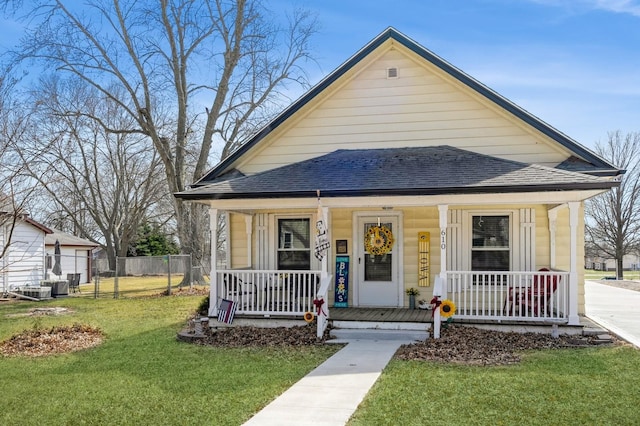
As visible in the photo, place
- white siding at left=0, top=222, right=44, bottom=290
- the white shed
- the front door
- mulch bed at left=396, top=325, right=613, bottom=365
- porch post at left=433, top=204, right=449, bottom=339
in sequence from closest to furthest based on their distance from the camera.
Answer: mulch bed at left=396, top=325, right=613, bottom=365 < porch post at left=433, top=204, right=449, bottom=339 < the front door < white siding at left=0, top=222, right=44, bottom=290 < the white shed

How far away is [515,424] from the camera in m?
5.33

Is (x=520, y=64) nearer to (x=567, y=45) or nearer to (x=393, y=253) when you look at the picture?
(x=567, y=45)

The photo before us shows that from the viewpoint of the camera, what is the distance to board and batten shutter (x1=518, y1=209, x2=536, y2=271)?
11.4 meters

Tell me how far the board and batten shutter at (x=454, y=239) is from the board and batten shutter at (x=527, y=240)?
1222mm

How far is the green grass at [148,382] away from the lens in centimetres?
580

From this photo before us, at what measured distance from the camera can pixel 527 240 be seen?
11.4 meters

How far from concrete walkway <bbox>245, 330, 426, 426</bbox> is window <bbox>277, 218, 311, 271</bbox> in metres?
3.40

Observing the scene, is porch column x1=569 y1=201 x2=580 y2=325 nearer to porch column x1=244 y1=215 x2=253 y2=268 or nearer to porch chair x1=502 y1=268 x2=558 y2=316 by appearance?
porch chair x1=502 y1=268 x2=558 y2=316

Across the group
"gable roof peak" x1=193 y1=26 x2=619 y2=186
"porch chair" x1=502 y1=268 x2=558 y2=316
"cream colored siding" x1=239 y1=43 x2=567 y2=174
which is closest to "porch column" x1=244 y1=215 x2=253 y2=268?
"cream colored siding" x1=239 y1=43 x2=567 y2=174

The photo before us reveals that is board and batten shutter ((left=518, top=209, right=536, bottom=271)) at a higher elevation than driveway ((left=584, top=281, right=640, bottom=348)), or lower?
higher

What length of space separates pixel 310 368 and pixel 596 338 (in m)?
5.13

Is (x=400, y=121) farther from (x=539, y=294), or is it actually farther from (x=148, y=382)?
(x=148, y=382)

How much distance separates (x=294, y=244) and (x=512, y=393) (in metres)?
7.13

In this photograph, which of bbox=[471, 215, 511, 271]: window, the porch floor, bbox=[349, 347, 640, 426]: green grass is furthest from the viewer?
bbox=[471, 215, 511, 271]: window
